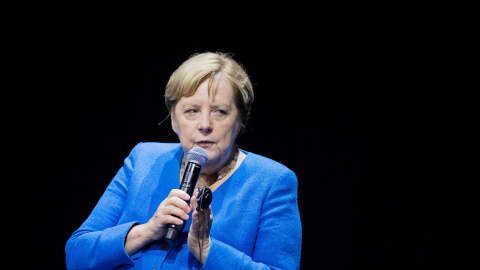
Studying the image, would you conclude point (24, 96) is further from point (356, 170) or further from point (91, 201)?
point (356, 170)

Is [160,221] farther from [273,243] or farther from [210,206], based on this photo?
[273,243]

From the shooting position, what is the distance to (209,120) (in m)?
1.46

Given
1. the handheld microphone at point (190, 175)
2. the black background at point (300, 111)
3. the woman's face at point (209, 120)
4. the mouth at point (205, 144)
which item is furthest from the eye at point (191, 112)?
the black background at point (300, 111)

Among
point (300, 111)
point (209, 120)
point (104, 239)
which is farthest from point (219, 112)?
point (300, 111)


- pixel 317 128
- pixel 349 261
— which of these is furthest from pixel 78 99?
pixel 349 261

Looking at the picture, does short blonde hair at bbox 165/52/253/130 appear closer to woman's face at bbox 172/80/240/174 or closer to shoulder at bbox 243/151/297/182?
woman's face at bbox 172/80/240/174

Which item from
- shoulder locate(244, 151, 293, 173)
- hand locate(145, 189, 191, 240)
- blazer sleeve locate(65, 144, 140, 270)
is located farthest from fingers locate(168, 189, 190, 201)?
shoulder locate(244, 151, 293, 173)

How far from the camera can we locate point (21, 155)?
2502 millimetres

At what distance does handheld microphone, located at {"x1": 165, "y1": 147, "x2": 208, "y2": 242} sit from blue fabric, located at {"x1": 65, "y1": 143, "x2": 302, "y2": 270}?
210 mm

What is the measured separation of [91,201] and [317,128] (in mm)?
1501

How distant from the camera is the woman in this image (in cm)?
140

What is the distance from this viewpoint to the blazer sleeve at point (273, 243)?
1.33 metres

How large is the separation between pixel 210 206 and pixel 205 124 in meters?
0.30

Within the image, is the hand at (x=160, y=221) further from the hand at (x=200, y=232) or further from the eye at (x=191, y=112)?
the eye at (x=191, y=112)
